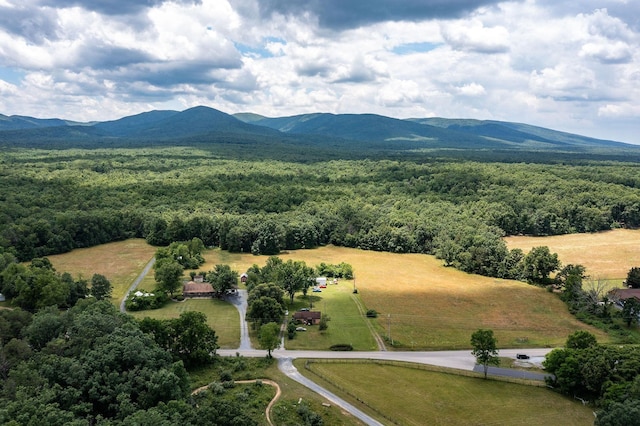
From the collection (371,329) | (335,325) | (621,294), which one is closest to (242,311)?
(335,325)

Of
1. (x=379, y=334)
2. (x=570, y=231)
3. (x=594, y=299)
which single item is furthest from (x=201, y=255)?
(x=570, y=231)

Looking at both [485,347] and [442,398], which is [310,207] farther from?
[442,398]

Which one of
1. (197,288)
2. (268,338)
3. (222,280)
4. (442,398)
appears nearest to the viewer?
(442,398)

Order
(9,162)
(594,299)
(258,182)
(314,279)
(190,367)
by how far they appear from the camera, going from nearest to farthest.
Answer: (190,367)
(594,299)
(314,279)
(258,182)
(9,162)

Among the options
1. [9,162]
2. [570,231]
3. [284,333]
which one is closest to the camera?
[284,333]

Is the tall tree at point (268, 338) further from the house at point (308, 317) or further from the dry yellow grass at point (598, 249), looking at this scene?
→ the dry yellow grass at point (598, 249)

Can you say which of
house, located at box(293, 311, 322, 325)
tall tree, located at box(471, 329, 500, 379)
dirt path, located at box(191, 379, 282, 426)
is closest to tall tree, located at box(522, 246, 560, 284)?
tall tree, located at box(471, 329, 500, 379)

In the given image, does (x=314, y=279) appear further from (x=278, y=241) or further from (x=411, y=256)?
(x=411, y=256)
